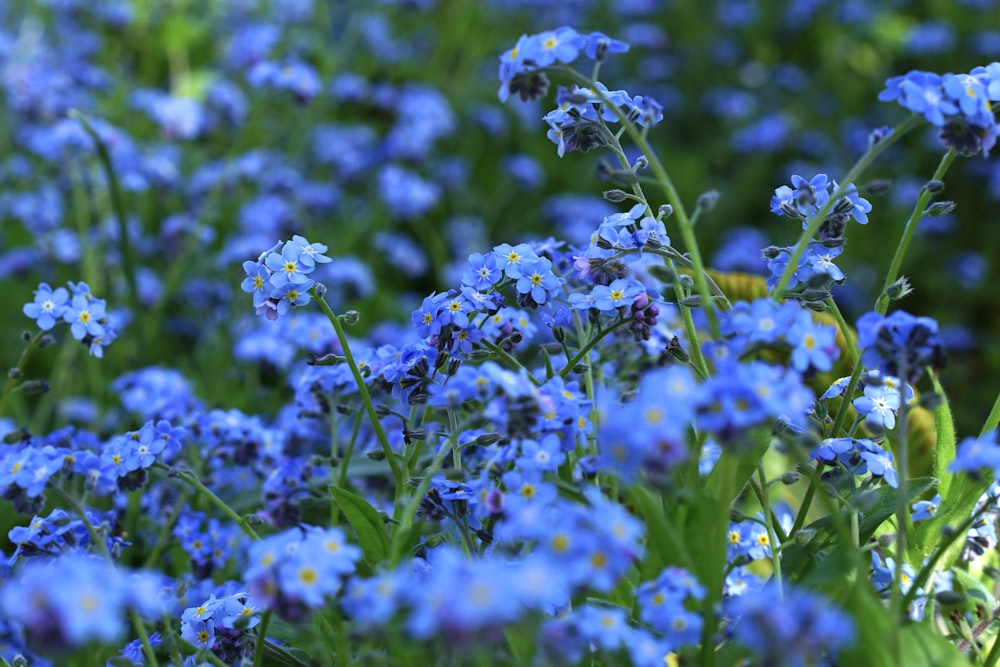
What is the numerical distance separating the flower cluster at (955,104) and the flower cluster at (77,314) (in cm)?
164

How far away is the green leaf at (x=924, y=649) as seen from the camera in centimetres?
150

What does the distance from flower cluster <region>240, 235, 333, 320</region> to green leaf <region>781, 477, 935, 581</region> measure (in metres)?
0.99

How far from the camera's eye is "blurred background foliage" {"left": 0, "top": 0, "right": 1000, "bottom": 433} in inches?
158

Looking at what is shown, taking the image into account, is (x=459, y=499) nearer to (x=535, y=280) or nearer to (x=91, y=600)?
(x=535, y=280)

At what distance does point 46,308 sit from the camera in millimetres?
2312

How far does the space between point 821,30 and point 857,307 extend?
2.39 meters

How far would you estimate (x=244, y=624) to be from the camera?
5.16ft

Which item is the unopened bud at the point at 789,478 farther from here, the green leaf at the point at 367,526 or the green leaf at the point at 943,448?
the green leaf at the point at 367,526

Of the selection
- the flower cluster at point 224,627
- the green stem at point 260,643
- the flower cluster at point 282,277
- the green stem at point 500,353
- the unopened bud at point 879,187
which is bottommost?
the green stem at point 260,643

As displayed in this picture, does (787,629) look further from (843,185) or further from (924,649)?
(843,185)

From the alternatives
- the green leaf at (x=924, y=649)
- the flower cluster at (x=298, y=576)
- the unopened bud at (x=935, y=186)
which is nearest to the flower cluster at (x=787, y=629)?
the green leaf at (x=924, y=649)

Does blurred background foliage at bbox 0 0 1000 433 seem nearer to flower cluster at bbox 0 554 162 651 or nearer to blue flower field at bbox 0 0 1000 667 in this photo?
blue flower field at bbox 0 0 1000 667

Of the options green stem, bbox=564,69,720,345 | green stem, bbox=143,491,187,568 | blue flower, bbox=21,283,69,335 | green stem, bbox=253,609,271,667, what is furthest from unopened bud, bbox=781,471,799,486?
blue flower, bbox=21,283,69,335

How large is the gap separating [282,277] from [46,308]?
763 mm
